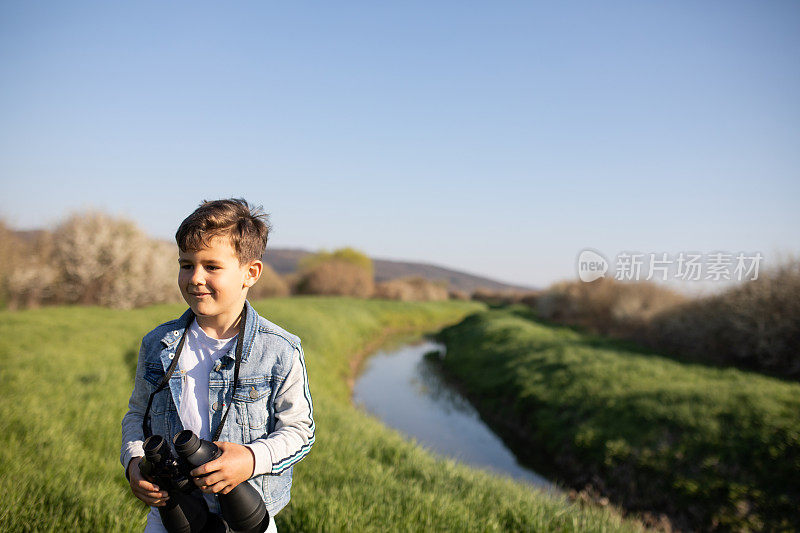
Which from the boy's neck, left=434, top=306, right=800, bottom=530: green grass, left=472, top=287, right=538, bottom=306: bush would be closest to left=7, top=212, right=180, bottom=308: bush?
left=434, top=306, right=800, bottom=530: green grass

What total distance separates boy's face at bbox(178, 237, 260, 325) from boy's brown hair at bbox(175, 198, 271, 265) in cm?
3

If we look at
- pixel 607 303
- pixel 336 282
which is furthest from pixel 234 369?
pixel 336 282

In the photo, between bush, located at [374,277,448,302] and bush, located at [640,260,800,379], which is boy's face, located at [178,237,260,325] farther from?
bush, located at [374,277,448,302]

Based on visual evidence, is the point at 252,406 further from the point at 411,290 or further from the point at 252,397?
the point at 411,290

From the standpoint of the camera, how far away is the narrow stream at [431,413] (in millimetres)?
9779

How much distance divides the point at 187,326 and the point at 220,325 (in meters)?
0.16

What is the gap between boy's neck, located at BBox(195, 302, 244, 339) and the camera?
1.88 meters

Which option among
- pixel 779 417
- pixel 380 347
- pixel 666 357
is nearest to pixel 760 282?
pixel 666 357

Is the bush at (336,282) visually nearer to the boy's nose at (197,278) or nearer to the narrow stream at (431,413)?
the narrow stream at (431,413)

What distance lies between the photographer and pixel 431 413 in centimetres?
1287

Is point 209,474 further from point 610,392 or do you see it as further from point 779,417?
point 610,392

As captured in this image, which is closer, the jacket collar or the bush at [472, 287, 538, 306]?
the jacket collar

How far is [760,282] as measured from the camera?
13.2 metres

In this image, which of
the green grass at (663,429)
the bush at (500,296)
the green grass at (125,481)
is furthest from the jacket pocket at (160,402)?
the bush at (500,296)
